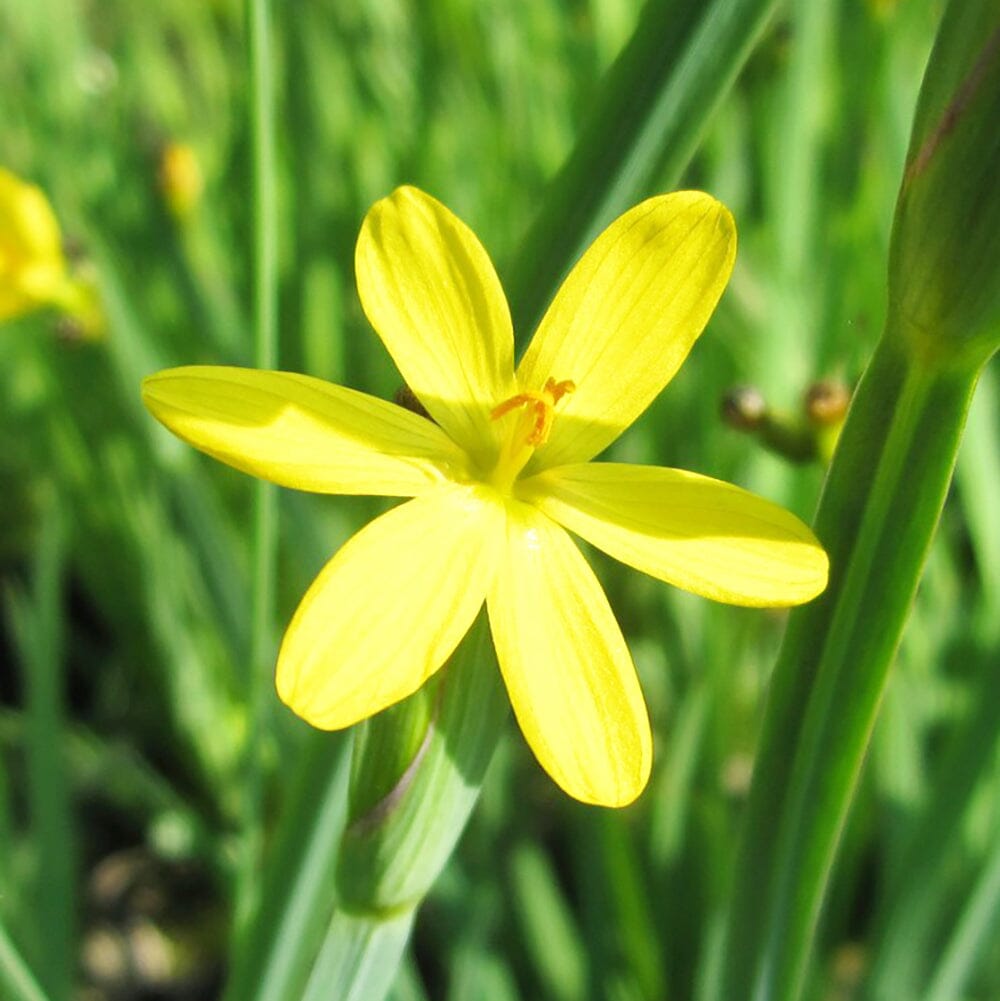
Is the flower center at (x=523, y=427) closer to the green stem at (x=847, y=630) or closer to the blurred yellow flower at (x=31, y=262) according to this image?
the green stem at (x=847, y=630)

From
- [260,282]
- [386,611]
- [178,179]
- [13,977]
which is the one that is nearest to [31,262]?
[178,179]

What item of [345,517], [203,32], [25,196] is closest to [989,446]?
[345,517]


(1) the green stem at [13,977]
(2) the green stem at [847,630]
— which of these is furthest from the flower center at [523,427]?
(1) the green stem at [13,977]

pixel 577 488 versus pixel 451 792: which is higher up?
pixel 577 488

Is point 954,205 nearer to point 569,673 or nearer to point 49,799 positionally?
point 569,673

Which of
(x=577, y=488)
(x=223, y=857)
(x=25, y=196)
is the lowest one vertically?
(x=223, y=857)

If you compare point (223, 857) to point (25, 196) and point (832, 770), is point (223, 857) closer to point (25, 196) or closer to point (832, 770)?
point (25, 196)
